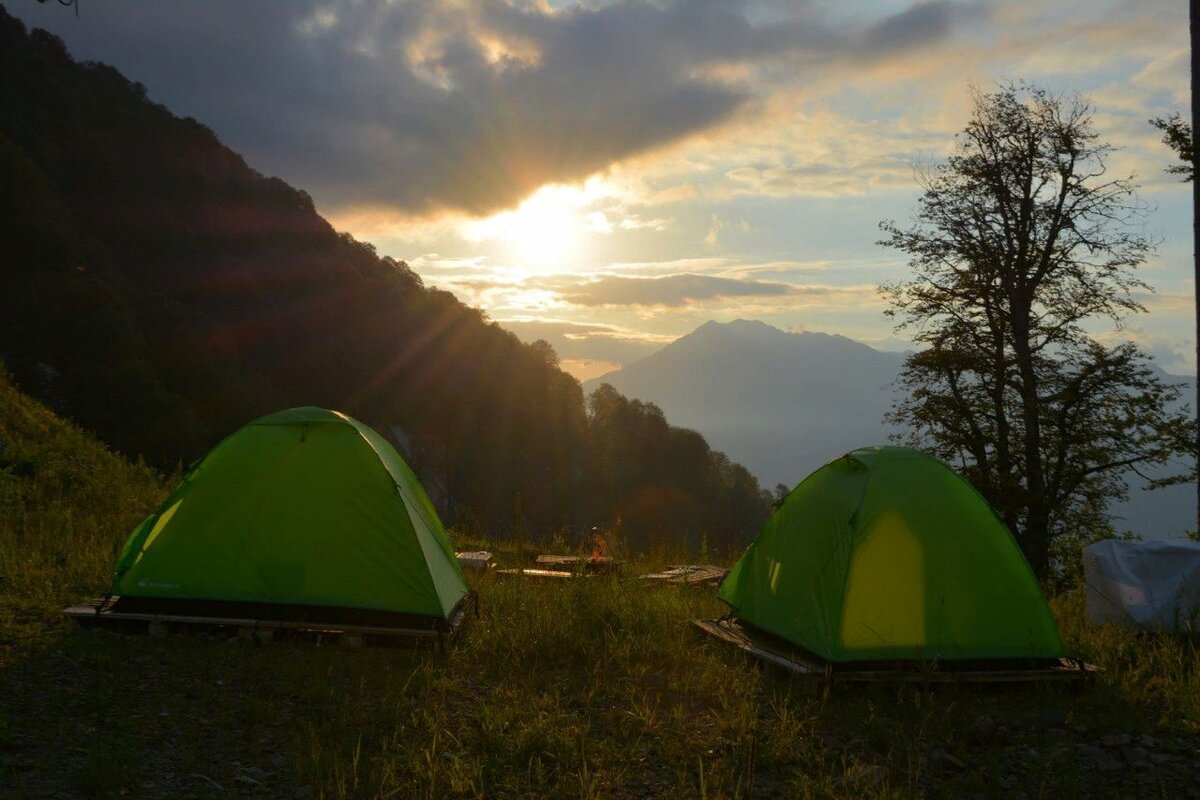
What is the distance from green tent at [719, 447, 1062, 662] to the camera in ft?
24.0

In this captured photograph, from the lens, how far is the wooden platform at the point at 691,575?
11898 millimetres

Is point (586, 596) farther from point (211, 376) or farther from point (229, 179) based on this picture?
point (229, 179)

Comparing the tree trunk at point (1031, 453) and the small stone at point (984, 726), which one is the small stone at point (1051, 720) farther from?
the tree trunk at point (1031, 453)

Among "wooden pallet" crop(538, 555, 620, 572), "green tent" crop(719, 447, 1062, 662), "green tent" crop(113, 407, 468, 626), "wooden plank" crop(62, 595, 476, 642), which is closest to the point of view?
"green tent" crop(719, 447, 1062, 662)

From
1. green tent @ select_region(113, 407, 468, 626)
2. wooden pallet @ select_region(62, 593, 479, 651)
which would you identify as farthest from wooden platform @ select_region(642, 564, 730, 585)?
wooden pallet @ select_region(62, 593, 479, 651)

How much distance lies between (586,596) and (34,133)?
65.3 metres

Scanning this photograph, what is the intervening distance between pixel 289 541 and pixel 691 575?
636 cm

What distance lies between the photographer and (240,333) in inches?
2338

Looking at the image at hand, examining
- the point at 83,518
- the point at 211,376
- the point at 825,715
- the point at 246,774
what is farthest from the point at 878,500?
the point at 211,376

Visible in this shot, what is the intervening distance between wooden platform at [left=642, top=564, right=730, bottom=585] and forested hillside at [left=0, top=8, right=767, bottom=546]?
94.6 feet

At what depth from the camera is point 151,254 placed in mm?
60281

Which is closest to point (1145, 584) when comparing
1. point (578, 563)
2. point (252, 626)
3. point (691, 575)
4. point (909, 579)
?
point (909, 579)

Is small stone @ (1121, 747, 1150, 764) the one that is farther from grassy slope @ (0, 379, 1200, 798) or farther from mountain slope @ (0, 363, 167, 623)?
mountain slope @ (0, 363, 167, 623)

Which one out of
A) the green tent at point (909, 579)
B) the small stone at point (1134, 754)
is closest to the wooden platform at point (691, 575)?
the green tent at point (909, 579)
